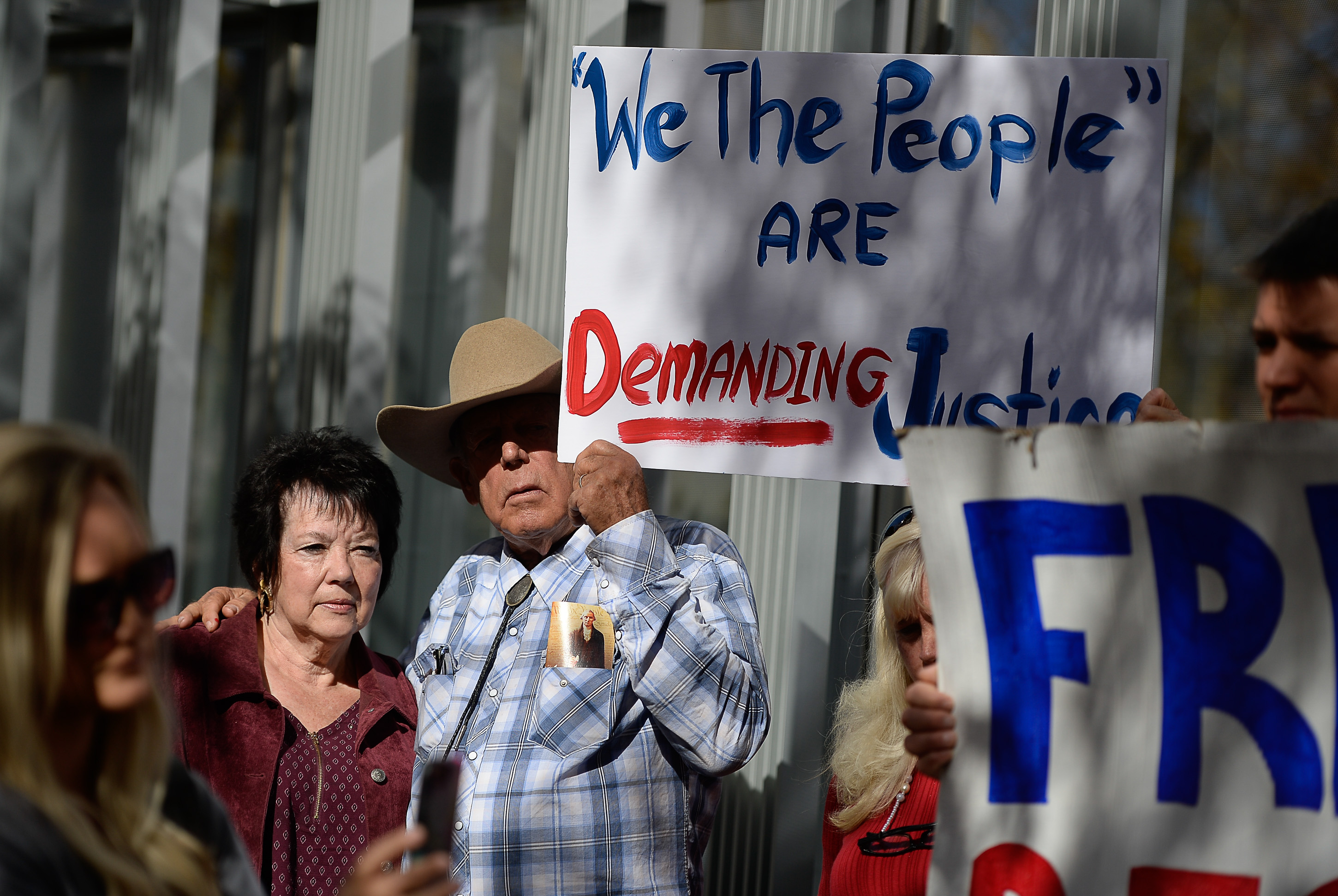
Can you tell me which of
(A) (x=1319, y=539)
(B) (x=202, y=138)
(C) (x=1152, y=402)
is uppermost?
(B) (x=202, y=138)

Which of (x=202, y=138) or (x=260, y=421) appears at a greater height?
(x=202, y=138)

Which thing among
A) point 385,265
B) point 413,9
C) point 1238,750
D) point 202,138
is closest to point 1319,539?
point 1238,750

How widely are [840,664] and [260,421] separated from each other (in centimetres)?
286

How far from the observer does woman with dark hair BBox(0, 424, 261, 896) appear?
46.1 inches

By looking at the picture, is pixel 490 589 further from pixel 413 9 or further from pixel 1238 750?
pixel 413 9

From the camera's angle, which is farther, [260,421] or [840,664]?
[260,421]

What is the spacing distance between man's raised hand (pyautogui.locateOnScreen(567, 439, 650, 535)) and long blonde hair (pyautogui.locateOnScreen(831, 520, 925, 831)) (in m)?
0.54

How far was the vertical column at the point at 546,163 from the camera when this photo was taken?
4.53 meters

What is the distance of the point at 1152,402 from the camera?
187 cm

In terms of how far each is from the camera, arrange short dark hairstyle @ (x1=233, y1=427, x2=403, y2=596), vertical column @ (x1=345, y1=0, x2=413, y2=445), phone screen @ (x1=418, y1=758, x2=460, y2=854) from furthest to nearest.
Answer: vertical column @ (x1=345, y1=0, x2=413, y2=445), short dark hairstyle @ (x1=233, y1=427, x2=403, y2=596), phone screen @ (x1=418, y1=758, x2=460, y2=854)

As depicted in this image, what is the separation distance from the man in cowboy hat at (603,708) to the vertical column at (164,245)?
3.33m

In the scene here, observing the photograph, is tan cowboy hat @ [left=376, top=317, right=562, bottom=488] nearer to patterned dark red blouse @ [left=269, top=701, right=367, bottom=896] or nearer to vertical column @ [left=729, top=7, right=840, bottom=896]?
patterned dark red blouse @ [left=269, top=701, right=367, bottom=896]

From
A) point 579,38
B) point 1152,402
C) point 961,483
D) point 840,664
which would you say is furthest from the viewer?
point 579,38

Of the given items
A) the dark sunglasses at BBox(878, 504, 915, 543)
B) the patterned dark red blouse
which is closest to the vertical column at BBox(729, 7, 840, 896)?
the dark sunglasses at BBox(878, 504, 915, 543)
